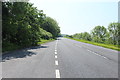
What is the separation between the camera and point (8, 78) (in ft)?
16.8

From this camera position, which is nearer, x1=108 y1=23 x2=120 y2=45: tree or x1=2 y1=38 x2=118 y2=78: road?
x1=2 y1=38 x2=118 y2=78: road

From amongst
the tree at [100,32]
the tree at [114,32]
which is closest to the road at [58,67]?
the tree at [114,32]

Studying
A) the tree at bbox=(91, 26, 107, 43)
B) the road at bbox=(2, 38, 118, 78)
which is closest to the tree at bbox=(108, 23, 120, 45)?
the tree at bbox=(91, 26, 107, 43)

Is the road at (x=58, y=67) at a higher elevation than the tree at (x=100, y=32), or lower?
lower

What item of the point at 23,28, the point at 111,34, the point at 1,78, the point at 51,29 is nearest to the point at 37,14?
the point at 23,28

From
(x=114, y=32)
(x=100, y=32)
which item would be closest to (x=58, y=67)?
(x=114, y=32)

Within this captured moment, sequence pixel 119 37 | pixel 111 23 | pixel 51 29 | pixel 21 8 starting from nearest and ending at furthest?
pixel 21 8 < pixel 119 37 < pixel 111 23 < pixel 51 29

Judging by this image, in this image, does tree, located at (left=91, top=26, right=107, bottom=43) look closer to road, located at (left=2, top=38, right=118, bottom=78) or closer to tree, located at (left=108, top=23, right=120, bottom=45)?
tree, located at (left=108, top=23, right=120, bottom=45)

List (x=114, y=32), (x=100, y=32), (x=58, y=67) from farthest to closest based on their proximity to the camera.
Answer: (x=100, y=32) → (x=114, y=32) → (x=58, y=67)

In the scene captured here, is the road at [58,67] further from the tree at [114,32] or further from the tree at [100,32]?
the tree at [100,32]

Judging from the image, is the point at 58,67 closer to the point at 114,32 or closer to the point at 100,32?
the point at 114,32

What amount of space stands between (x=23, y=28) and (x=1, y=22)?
13.4 feet

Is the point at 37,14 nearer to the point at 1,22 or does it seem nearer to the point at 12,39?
the point at 12,39

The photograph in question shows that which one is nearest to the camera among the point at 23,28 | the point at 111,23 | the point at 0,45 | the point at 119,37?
the point at 0,45
